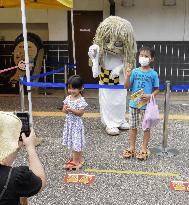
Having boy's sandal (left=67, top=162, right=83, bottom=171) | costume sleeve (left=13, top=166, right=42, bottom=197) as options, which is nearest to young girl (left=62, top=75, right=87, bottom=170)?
boy's sandal (left=67, top=162, right=83, bottom=171)

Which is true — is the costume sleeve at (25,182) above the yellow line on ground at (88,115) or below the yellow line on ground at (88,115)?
above

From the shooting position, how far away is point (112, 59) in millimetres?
5449

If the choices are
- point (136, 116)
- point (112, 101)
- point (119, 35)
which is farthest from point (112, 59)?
point (136, 116)

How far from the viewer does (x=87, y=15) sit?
942cm

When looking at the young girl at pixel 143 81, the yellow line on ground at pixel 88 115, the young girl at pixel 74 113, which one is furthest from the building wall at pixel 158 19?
the young girl at pixel 74 113

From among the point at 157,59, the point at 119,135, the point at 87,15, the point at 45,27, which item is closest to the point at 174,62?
the point at 157,59

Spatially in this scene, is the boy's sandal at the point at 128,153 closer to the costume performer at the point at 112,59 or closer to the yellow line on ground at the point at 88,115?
the costume performer at the point at 112,59

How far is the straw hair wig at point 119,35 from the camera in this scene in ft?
17.1

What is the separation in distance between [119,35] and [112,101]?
1045 mm

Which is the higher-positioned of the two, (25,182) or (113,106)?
(25,182)

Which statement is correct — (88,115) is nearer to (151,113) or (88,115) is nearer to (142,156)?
(142,156)

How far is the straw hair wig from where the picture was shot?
5.20 meters

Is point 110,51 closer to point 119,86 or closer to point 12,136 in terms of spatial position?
point 119,86

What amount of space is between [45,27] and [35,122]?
4.21m
